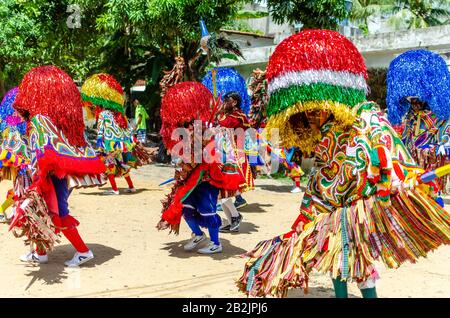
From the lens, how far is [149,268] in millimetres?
5340

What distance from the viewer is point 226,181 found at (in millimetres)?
5770

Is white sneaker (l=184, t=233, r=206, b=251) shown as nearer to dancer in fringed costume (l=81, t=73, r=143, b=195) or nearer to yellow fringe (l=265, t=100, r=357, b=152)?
yellow fringe (l=265, t=100, r=357, b=152)

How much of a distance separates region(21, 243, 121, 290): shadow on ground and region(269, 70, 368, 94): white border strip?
8.38 ft

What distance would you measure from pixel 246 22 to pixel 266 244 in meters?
28.3

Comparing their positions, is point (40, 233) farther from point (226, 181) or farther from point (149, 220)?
point (149, 220)

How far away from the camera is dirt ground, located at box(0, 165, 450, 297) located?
4648 millimetres

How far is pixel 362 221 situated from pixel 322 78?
0.90 m

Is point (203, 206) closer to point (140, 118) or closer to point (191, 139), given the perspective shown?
point (191, 139)

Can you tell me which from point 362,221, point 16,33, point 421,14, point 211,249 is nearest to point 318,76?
point 362,221

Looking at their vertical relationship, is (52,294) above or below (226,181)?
below

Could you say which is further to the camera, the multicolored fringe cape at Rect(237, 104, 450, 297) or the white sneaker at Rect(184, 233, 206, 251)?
the white sneaker at Rect(184, 233, 206, 251)

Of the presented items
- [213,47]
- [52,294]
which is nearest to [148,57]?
[213,47]

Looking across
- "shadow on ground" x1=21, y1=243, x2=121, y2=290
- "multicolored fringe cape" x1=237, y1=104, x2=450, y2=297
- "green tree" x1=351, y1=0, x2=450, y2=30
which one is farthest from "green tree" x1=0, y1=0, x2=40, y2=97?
"green tree" x1=351, y1=0, x2=450, y2=30
